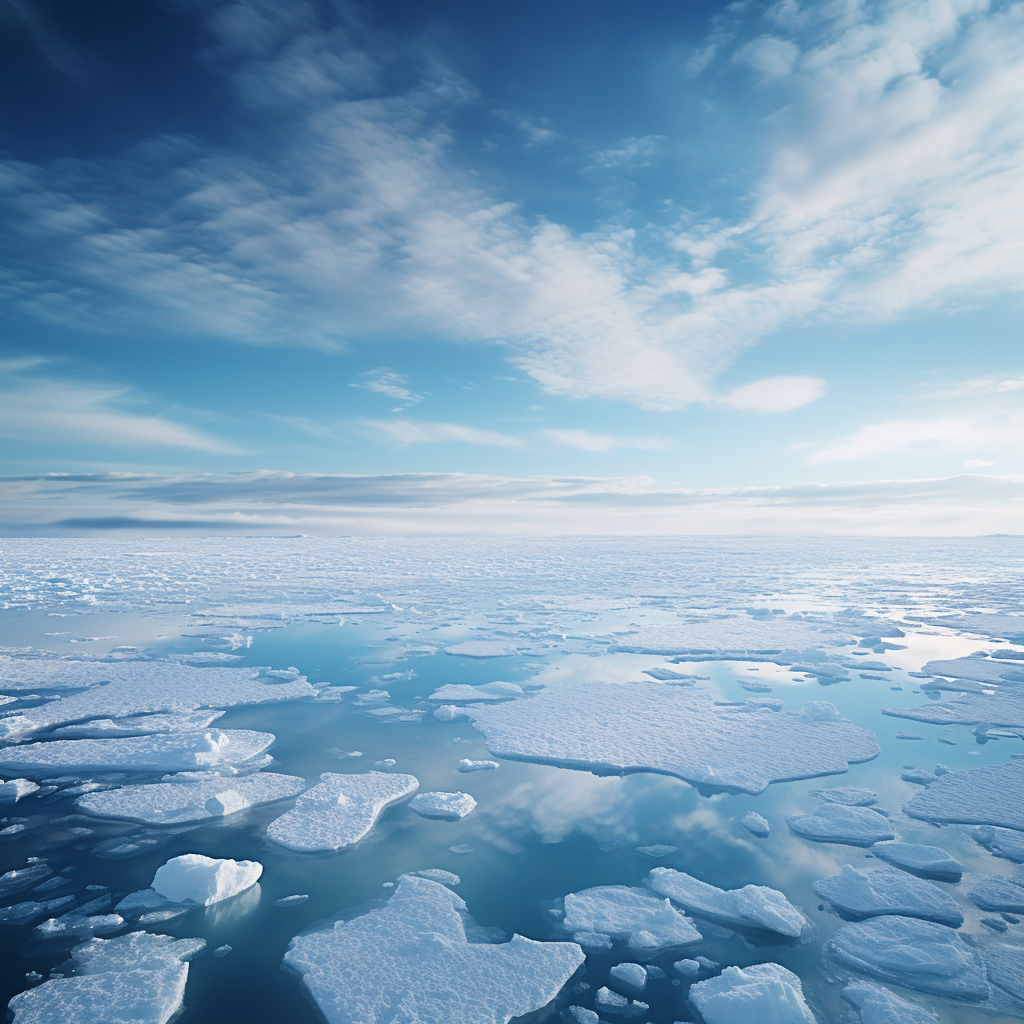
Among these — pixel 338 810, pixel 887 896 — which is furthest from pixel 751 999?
pixel 338 810

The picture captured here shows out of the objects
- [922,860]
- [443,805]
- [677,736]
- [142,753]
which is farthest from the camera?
[677,736]

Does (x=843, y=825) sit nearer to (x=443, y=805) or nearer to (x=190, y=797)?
(x=443, y=805)

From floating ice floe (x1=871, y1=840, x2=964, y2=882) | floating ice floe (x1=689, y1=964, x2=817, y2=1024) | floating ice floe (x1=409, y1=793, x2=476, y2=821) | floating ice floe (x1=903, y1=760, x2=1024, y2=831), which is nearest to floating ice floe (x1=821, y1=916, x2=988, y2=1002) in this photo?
floating ice floe (x1=689, y1=964, x2=817, y2=1024)

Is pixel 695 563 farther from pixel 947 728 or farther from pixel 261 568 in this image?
pixel 947 728

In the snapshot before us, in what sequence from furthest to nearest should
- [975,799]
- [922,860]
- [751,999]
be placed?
[975,799], [922,860], [751,999]

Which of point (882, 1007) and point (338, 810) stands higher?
point (338, 810)

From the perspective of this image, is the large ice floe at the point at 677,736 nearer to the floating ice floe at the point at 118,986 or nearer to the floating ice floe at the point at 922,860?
the floating ice floe at the point at 922,860

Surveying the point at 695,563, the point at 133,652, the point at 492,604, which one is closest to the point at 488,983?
the point at 133,652

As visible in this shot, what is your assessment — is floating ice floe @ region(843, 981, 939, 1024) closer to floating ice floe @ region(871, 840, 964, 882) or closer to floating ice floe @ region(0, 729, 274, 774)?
floating ice floe @ region(871, 840, 964, 882)
